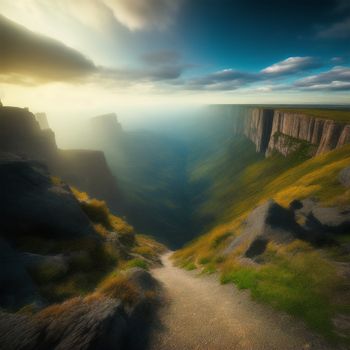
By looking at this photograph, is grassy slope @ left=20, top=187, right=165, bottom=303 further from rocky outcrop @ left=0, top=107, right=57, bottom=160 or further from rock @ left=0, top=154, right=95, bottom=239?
rocky outcrop @ left=0, top=107, right=57, bottom=160

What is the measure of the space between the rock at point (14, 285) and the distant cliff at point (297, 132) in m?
77.5

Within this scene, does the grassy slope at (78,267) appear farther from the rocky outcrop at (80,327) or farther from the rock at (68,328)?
the rock at (68,328)

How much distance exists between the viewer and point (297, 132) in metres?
99.4

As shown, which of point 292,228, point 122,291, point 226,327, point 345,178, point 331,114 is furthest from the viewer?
point 331,114

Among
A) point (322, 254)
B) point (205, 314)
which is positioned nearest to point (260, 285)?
point (205, 314)

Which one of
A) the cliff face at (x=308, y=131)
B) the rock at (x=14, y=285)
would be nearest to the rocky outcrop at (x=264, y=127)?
the cliff face at (x=308, y=131)

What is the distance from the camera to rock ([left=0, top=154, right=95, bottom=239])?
2183 cm

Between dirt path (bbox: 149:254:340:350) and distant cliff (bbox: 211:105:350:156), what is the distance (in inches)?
2761

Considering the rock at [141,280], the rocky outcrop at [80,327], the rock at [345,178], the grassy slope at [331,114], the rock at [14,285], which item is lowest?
the grassy slope at [331,114]

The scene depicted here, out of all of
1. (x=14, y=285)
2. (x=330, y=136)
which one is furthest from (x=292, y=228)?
(x=330, y=136)

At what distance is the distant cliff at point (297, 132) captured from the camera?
70.6 meters

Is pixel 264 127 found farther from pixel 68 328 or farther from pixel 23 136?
pixel 68 328

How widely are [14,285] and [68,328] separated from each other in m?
6.91

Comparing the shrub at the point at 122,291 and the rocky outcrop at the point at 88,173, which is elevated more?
the shrub at the point at 122,291
